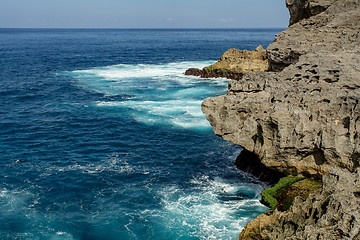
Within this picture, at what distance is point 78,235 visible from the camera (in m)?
29.5

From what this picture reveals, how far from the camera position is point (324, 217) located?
17.5m

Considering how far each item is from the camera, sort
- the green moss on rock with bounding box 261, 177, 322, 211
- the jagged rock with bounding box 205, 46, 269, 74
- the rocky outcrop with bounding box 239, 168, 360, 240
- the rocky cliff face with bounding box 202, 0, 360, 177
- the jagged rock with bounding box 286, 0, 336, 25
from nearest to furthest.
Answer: the rocky outcrop with bounding box 239, 168, 360, 240, the rocky cliff face with bounding box 202, 0, 360, 177, the green moss on rock with bounding box 261, 177, 322, 211, the jagged rock with bounding box 286, 0, 336, 25, the jagged rock with bounding box 205, 46, 269, 74

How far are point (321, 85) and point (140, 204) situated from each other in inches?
782

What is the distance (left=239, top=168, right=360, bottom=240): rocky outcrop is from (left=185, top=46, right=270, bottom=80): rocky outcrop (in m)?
71.2

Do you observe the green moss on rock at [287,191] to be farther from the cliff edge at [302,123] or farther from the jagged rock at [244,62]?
the jagged rock at [244,62]

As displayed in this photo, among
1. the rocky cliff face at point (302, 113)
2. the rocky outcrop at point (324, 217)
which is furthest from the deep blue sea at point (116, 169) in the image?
the rocky outcrop at point (324, 217)

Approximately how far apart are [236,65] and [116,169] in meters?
62.1

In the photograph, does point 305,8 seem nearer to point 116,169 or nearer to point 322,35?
point 322,35

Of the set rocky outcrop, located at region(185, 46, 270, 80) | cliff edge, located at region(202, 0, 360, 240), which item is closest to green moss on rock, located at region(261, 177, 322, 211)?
cliff edge, located at region(202, 0, 360, 240)

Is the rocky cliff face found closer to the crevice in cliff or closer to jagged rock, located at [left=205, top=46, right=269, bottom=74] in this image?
the crevice in cliff

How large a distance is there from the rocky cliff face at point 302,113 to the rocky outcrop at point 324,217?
7.46m

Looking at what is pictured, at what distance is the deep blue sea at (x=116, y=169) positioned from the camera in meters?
30.7

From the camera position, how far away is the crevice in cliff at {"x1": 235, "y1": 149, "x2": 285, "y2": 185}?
36594mm

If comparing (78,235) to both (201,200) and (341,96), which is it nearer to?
(201,200)
